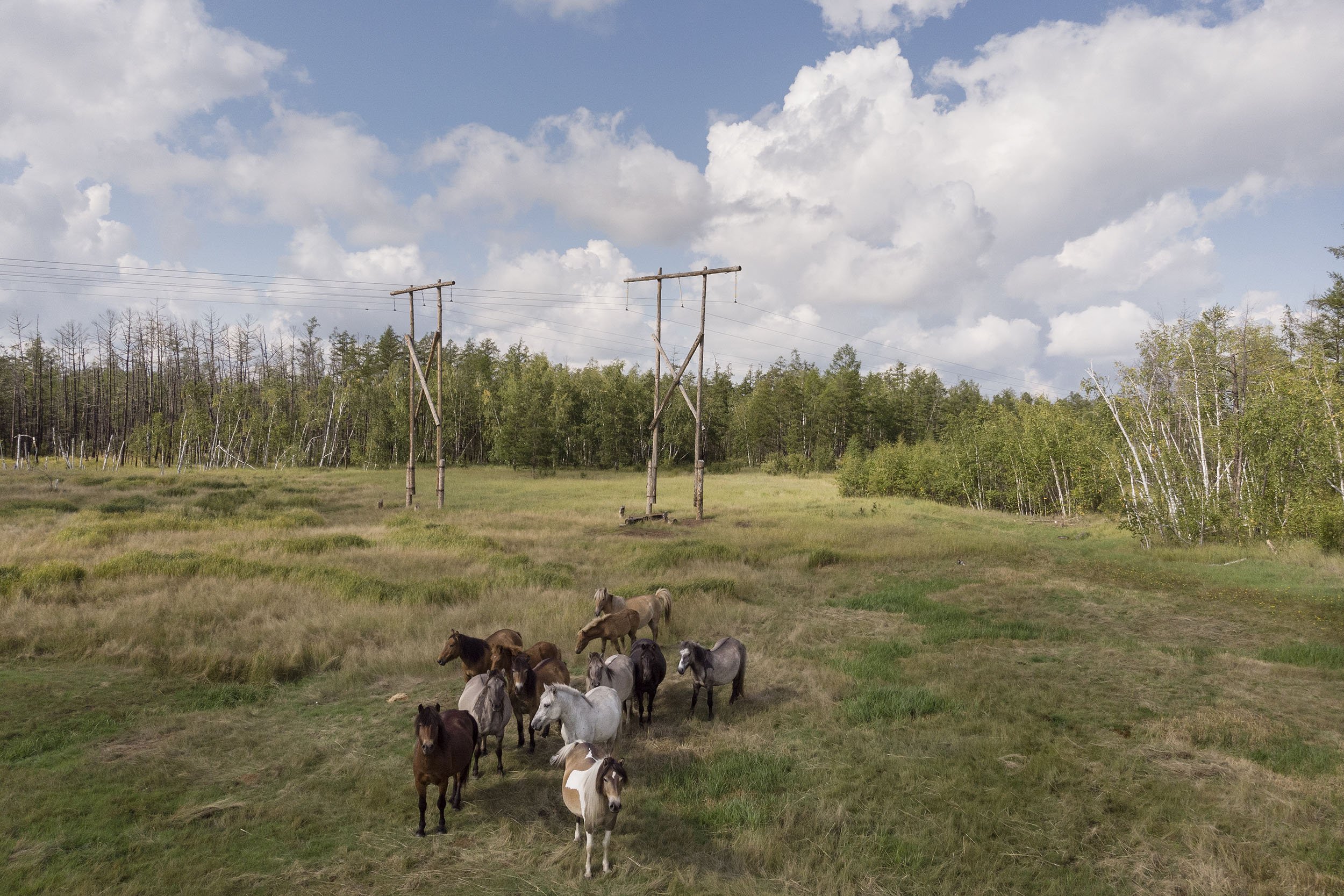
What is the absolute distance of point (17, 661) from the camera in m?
9.30

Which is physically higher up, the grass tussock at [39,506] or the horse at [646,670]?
the grass tussock at [39,506]

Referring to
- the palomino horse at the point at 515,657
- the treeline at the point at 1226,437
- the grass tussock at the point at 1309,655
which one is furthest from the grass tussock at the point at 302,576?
the treeline at the point at 1226,437

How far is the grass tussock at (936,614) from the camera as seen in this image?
39.8 feet

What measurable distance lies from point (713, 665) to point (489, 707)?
3.07 metres

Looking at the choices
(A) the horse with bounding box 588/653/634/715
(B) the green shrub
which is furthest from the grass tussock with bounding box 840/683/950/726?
(B) the green shrub

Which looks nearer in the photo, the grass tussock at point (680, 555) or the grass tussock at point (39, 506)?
the grass tussock at point (680, 555)

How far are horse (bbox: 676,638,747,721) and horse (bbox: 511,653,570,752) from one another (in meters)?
1.70

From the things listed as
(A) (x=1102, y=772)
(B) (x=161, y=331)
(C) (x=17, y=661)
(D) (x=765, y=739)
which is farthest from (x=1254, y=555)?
(B) (x=161, y=331)

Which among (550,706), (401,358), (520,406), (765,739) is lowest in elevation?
(765,739)

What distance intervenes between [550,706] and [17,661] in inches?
368

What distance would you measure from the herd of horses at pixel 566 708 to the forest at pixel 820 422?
2278cm

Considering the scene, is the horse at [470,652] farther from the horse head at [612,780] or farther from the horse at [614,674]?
the horse head at [612,780]

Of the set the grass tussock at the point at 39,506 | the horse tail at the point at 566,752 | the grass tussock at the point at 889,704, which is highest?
the grass tussock at the point at 39,506

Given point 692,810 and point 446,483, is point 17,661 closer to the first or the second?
point 692,810
